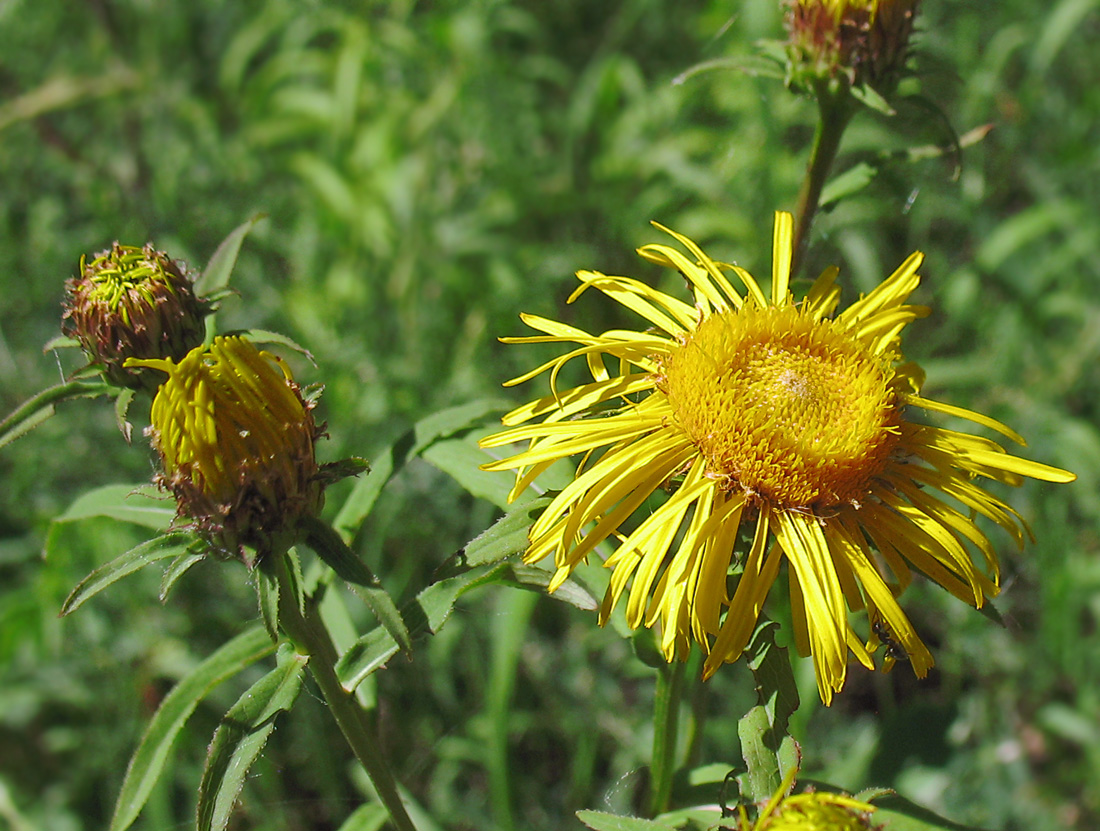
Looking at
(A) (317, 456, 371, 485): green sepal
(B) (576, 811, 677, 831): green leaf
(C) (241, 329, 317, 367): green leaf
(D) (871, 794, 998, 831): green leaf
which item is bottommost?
(D) (871, 794, 998, 831): green leaf

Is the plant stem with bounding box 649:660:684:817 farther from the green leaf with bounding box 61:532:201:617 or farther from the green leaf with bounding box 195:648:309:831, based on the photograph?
the green leaf with bounding box 61:532:201:617

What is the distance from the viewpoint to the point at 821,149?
1.99 m

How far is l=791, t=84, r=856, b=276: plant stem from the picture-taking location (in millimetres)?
1979

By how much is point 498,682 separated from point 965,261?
2881mm

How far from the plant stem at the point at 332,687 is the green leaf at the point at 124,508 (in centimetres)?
40

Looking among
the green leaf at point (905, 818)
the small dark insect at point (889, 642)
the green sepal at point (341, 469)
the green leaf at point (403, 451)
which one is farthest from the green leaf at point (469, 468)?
the green leaf at point (905, 818)

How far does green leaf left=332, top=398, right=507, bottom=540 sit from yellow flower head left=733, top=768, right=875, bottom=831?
920 mm

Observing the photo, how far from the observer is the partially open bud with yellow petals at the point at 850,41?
1.91 meters

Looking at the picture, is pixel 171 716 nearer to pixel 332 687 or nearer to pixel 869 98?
pixel 332 687

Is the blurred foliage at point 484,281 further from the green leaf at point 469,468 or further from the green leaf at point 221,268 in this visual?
the green leaf at point 221,268

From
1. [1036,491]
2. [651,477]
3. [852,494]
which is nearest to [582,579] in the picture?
[651,477]

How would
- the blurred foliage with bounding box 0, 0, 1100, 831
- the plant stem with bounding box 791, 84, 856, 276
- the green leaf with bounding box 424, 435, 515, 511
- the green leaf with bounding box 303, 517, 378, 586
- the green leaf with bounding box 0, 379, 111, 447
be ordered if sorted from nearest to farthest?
the green leaf with bounding box 303, 517, 378, 586, the green leaf with bounding box 0, 379, 111, 447, the green leaf with bounding box 424, 435, 515, 511, the plant stem with bounding box 791, 84, 856, 276, the blurred foliage with bounding box 0, 0, 1100, 831

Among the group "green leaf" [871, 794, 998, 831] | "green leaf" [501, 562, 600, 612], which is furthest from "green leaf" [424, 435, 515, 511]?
"green leaf" [871, 794, 998, 831]

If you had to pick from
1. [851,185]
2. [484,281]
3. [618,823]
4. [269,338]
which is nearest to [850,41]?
[851,185]
